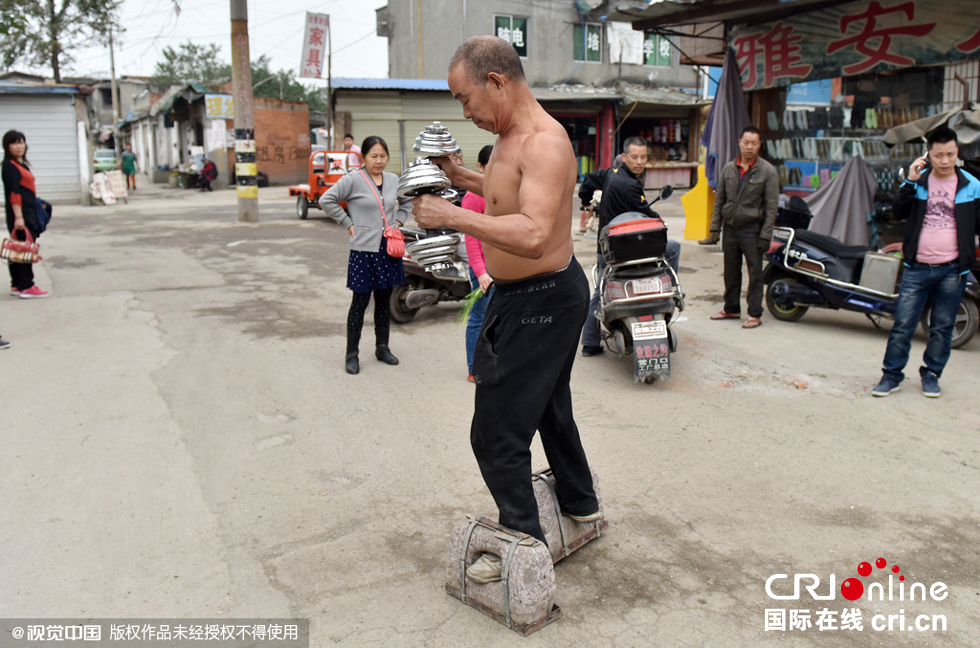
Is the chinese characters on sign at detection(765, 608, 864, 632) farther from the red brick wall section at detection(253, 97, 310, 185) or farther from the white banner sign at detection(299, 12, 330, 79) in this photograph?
the red brick wall section at detection(253, 97, 310, 185)

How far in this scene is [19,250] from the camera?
8.25 metres

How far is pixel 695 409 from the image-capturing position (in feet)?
16.7

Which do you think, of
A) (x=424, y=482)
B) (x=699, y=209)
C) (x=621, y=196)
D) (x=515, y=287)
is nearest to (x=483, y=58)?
(x=515, y=287)

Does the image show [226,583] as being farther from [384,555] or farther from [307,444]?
[307,444]

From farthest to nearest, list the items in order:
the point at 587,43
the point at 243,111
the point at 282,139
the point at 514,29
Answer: the point at 282,139
the point at 587,43
the point at 514,29
the point at 243,111

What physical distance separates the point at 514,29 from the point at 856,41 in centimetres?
1931

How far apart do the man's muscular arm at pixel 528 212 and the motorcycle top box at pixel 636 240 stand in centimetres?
320

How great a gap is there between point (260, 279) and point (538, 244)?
26.6 ft

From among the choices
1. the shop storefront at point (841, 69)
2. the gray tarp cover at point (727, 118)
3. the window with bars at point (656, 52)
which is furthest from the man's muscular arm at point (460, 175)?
the window with bars at point (656, 52)

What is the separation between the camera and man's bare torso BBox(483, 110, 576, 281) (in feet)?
8.36

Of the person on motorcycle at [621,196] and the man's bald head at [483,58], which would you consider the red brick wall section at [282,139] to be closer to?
the person on motorcycle at [621,196]

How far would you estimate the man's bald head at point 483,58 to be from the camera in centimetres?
261

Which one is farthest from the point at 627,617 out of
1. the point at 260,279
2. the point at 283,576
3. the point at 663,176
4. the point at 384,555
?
the point at 663,176

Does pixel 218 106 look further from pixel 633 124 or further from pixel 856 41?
pixel 856 41
